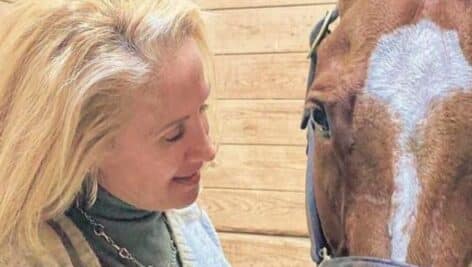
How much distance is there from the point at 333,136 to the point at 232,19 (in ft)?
4.44

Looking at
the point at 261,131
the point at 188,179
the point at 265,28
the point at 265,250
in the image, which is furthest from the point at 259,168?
the point at 188,179

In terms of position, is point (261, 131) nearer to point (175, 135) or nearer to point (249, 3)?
point (249, 3)

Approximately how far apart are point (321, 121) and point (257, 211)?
4.24ft

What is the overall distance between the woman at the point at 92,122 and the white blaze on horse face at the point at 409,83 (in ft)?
0.76

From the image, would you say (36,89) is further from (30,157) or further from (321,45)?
(321,45)

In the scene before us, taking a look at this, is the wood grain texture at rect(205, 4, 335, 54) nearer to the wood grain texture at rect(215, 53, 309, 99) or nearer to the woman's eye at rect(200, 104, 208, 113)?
the wood grain texture at rect(215, 53, 309, 99)

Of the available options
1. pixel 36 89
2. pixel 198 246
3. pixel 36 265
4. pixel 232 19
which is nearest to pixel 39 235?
pixel 36 265

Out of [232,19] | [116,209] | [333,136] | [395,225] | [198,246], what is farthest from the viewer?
[232,19]

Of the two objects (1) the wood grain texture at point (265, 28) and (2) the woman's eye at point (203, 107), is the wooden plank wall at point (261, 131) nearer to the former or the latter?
(1) the wood grain texture at point (265, 28)

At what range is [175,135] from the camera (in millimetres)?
1005

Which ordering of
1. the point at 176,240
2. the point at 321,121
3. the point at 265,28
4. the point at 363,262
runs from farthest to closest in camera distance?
the point at 265,28 < the point at 176,240 < the point at 321,121 < the point at 363,262

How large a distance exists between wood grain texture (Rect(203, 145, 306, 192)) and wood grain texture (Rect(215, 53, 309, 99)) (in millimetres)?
134

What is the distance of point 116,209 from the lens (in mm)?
1048

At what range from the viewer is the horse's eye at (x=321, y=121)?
94cm
